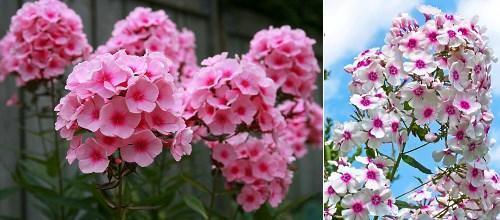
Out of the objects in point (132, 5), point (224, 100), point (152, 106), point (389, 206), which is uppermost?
point (132, 5)

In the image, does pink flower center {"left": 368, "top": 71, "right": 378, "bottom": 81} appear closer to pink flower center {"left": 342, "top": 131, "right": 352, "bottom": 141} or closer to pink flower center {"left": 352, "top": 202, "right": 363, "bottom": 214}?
pink flower center {"left": 342, "top": 131, "right": 352, "bottom": 141}

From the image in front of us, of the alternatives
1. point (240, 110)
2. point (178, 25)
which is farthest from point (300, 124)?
point (178, 25)

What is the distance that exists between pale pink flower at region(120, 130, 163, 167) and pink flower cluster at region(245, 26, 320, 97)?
772mm

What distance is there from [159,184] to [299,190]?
6.45 ft

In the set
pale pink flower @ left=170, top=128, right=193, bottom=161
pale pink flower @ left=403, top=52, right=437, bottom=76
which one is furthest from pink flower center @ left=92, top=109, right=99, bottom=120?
pale pink flower @ left=403, top=52, right=437, bottom=76

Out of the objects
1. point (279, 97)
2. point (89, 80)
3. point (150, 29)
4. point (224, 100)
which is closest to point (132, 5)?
point (150, 29)

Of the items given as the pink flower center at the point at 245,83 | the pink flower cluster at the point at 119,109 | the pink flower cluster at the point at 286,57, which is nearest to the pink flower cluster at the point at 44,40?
the pink flower cluster at the point at 286,57

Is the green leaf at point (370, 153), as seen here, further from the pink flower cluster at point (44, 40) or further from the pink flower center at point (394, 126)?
the pink flower cluster at point (44, 40)

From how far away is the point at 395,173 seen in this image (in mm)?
1437

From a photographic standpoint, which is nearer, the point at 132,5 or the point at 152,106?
the point at 152,106

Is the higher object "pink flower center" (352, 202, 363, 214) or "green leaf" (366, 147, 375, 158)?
"green leaf" (366, 147, 375, 158)

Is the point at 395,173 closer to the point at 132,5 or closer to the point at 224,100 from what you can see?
the point at 224,100

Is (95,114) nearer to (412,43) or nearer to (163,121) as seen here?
(163,121)

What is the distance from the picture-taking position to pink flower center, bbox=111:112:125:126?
4.37 feet
